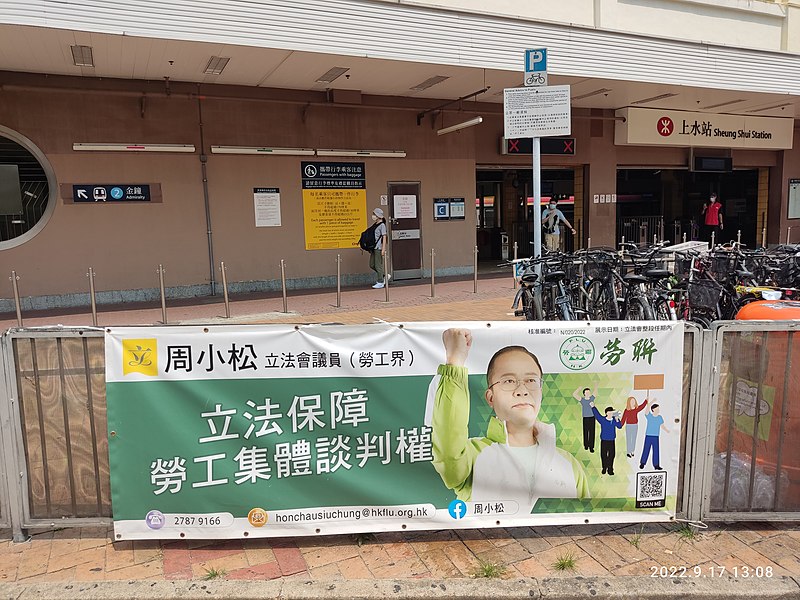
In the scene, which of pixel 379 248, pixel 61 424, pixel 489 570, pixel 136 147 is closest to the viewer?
pixel 489 570

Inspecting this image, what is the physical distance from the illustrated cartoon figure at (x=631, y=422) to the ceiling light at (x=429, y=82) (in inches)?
411

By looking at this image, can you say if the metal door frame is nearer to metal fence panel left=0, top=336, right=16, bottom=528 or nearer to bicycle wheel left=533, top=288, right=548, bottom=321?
bicycle wheel left=533, top=288, right=548, bottom=321

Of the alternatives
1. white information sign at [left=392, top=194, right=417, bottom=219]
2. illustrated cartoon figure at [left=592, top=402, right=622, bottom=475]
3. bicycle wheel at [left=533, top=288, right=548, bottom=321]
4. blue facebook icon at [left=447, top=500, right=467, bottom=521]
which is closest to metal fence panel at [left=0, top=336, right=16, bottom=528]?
blue facebook icon at [left=447, top=500, right=467, bottom=521]

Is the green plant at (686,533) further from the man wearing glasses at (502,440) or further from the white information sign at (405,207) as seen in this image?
the white information sign at (405,207)

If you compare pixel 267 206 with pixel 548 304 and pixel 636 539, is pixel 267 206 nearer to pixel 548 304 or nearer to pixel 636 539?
pixel 548 304

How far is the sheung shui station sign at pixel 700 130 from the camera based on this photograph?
17500mm

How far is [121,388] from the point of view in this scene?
3256 millimetres

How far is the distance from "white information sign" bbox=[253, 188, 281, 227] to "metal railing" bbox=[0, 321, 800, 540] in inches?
413

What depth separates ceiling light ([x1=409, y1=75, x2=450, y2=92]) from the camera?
41.0 feet

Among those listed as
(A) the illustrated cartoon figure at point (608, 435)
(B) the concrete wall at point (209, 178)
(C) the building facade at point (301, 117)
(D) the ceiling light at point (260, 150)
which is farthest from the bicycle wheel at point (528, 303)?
(D) the ceiling light at point (260, 150)

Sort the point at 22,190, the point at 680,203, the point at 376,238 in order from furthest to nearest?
the point at 680,203
the point at 376,238
the point at 22,190

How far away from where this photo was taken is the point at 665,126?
1794 cm

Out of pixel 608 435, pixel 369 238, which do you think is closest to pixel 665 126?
pixel 369 238

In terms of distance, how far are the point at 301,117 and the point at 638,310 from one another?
928cm
